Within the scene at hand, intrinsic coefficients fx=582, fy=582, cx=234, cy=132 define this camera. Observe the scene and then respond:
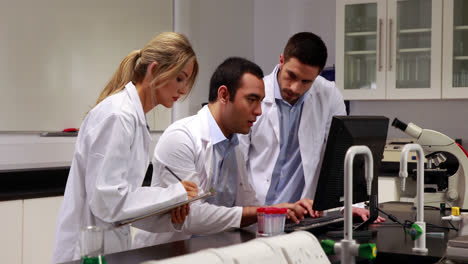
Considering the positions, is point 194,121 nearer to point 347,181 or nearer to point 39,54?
point 347,181

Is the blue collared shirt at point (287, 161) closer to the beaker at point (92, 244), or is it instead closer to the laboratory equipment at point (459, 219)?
the laboratory equipment at point (459, 219)

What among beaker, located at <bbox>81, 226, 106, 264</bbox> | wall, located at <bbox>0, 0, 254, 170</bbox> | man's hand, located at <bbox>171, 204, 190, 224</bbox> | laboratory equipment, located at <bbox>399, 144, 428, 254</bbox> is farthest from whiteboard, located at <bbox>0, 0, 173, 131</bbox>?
laboratory equipment, located at <bbox>399, 144, 428, 254</bbox>

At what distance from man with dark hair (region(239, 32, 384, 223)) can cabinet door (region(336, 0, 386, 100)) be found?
1733 millimetres

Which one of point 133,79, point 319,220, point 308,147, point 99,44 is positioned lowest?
point 319,220

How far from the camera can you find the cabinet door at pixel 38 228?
2926mm

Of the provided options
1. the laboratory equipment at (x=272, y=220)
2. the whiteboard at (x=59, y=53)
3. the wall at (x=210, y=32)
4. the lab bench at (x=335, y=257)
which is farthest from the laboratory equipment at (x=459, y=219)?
the wall at (x=210, y=32)

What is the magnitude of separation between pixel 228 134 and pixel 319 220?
1.59 ft

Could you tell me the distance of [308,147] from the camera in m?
2.67

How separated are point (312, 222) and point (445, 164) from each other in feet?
3.37

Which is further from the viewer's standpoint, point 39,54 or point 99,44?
point 99,44

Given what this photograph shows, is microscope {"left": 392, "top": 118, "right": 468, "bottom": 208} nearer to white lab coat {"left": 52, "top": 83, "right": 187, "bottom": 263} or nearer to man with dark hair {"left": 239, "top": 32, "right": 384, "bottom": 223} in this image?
man with dark hair {"left": 239, "top": 32, "right": 384, "bottom": 223}

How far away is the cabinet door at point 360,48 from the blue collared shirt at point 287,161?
184cm

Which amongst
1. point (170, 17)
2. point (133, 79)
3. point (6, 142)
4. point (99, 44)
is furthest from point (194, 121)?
point (170, 17)

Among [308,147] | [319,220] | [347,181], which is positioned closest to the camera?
[347,181]
